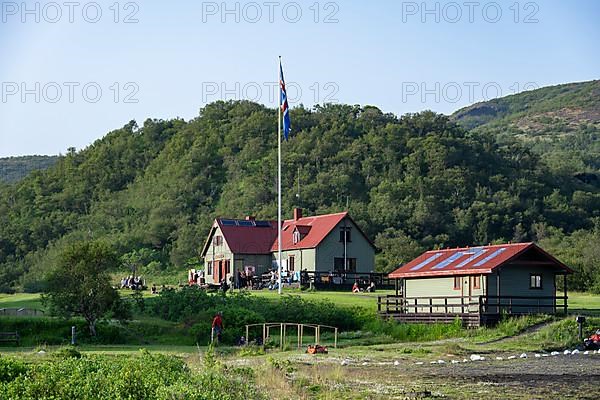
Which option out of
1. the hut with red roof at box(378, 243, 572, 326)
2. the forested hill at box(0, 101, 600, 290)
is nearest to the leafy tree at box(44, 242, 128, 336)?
the hut with red roof at box(378, 243, 572, 326)

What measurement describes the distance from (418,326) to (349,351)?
8513 mm

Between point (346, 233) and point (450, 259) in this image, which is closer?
point (450, 259)

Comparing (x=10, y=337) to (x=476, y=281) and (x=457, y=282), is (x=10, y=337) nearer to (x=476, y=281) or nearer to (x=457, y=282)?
(x=457, y=282)

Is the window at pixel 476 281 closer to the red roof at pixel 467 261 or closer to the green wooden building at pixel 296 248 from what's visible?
the red roof at pixel 467 261

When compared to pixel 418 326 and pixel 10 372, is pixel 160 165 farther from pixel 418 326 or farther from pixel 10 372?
pixel 10 372

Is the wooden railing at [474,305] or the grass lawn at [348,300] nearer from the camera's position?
the wooden railing at [474,305]

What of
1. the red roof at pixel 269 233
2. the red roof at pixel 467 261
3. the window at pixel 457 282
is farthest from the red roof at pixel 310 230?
the window at pixel 457 282

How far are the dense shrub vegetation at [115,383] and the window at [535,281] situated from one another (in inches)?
1048

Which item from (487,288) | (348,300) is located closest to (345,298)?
(348,300)

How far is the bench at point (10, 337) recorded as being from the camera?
4006cm

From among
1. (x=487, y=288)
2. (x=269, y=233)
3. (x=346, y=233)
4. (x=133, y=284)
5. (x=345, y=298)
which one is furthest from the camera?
(x=269, y=233)

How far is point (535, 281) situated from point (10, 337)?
2169 centimetres

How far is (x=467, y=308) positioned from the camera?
4534cm

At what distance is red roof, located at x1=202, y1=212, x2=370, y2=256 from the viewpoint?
6706 centimetres
